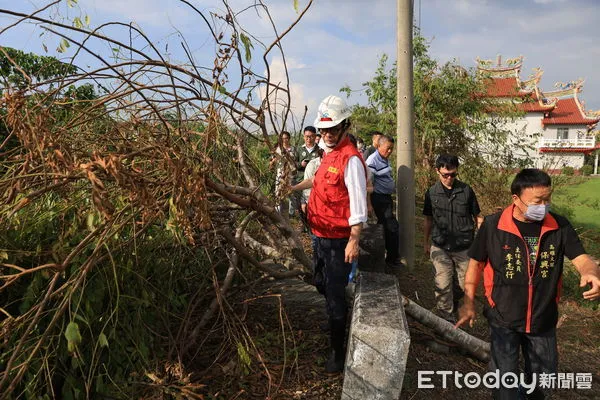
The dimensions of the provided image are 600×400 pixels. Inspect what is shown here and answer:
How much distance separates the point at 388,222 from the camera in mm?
5094

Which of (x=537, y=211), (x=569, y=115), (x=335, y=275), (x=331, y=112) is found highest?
(x=569, y=115)

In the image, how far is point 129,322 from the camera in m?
2.56

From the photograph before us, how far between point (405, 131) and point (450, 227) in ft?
4.61

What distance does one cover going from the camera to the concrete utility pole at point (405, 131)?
462cm

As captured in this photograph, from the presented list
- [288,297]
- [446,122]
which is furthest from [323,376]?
[446,122]

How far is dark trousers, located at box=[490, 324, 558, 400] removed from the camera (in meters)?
2.26

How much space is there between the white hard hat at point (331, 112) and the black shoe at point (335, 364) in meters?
1.49

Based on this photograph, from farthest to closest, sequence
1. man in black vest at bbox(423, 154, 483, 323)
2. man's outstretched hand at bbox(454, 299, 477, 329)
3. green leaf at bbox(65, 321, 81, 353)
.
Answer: man in black vest at bbox(423, 154, 483, 323)
man's outstretched hand at bbox(454, 299, 477, 329)
green leaf at bbox(65, 321, 81, 353)

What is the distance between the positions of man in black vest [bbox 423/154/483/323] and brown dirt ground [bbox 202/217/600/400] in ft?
1.43

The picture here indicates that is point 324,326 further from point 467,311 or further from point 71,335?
point 71,335

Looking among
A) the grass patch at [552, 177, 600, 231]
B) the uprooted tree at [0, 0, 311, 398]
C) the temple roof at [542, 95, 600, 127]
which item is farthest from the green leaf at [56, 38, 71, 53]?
the temple roof at [542, 95, 600, 127]

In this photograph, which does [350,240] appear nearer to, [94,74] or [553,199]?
[94,74]

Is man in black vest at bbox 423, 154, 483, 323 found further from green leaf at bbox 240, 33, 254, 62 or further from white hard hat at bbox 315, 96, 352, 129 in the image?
green leaf at bbox 240, 33, 254, 62

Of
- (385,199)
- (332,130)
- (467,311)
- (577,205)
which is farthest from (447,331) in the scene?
(577,205)
